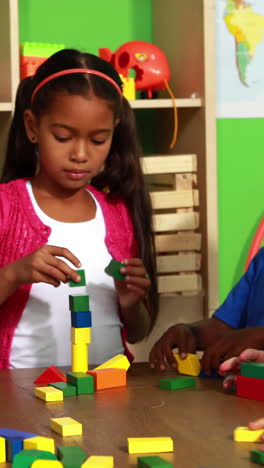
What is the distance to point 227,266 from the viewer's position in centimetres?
216

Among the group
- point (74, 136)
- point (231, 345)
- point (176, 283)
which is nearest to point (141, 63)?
point (176, 283)

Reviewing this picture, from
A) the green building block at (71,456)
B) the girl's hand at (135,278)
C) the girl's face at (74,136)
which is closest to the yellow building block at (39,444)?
the green building block at (71,456)

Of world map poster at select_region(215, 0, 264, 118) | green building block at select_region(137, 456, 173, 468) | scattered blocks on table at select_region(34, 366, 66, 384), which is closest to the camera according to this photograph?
green building block at select_region(137, 456, 173, 468)

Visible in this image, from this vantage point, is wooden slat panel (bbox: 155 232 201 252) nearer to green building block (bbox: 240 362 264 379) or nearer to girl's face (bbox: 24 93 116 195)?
girl's face (bbox: 24 93 116 195)

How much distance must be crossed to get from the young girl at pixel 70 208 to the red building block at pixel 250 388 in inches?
14.3

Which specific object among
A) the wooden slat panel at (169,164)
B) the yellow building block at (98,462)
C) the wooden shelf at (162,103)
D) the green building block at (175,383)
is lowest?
the green building block at (175,383)

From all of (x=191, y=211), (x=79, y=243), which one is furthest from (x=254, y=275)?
(x=191, y=211)

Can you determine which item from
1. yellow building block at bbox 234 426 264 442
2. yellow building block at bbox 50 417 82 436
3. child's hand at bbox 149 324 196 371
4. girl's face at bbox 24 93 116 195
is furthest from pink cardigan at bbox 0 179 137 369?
yellow building block at bbox 234 426 264 442

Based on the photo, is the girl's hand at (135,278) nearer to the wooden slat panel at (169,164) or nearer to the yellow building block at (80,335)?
the yellow building block at (80,335)

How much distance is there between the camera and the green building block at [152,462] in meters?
0.66

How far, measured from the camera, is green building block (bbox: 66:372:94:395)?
3.34 ft

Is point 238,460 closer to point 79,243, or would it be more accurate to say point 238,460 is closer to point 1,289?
point 1,289

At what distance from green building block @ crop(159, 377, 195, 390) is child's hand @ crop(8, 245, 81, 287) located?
0.70 ft

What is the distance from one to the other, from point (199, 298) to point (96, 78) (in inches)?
32.1
